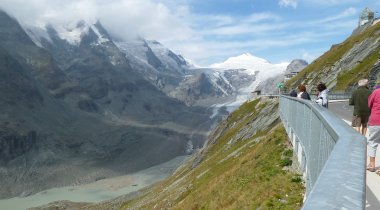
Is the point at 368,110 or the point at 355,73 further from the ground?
the point at 355,73

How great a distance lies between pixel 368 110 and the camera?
61.8 ft

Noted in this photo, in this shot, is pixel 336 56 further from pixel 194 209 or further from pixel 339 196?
pixel 339 196

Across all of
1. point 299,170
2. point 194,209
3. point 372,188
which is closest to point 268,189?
point 299,170

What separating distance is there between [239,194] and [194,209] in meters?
11.3

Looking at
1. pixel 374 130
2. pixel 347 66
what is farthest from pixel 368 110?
pixel 347 66

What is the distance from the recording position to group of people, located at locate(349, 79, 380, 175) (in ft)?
48.9

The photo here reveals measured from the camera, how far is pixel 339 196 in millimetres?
4098

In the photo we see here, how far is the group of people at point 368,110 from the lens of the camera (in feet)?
48.9

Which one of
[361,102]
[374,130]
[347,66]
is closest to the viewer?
[374,130]

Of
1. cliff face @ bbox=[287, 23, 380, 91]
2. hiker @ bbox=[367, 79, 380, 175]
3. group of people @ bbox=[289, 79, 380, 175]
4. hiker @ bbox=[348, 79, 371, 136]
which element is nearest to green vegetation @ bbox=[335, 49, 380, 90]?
cliff face @ bbox=[287, 23, 380, 91]

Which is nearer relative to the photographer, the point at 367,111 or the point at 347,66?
the point at 367,111

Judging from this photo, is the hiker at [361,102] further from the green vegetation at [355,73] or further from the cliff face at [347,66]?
the green vegetation at [355,73]

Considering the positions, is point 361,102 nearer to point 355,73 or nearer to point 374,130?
point 374,130

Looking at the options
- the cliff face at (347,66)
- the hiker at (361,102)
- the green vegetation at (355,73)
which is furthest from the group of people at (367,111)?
the green vegetation at (355,73)
